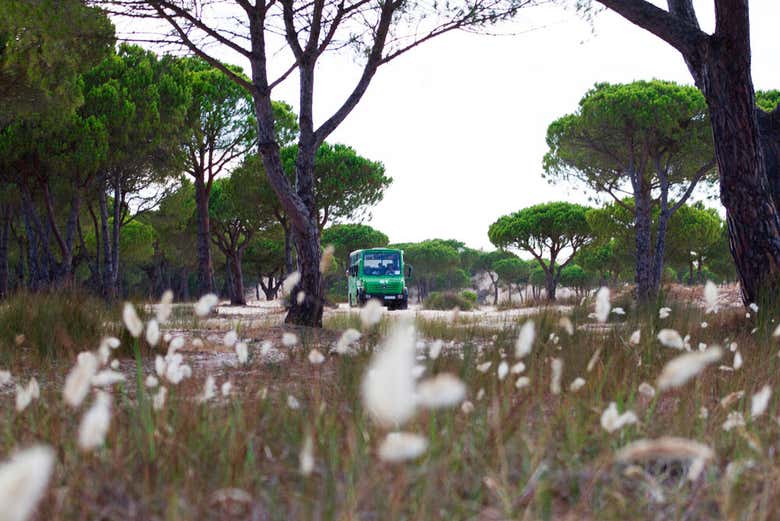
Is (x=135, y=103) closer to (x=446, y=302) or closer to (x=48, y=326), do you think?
(x=446, y=302)

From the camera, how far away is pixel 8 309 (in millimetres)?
7367

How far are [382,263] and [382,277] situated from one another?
56cm

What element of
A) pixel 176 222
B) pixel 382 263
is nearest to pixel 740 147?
pixel 382 263

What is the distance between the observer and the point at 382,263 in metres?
23.5

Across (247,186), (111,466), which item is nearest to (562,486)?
(111,466)

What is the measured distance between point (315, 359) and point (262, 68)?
340 inches

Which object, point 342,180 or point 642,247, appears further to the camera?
point 342,180

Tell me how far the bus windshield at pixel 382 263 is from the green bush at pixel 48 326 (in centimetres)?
1552

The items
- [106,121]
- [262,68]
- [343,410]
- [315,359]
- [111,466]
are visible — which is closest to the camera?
[111,466]

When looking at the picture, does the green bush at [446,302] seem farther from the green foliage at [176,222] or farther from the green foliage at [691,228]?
the green foliage at [691,228]

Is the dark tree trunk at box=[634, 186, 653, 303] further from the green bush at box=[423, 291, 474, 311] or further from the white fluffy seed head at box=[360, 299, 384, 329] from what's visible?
the white fluffy seed head at box=[360, 299, 384, 329]

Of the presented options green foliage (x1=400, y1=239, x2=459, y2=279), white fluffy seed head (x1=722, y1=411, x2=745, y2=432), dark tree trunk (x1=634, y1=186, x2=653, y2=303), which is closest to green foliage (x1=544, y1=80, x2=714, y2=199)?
dark tree trunk (x1=634, y1=186, x2=653, y2=303)

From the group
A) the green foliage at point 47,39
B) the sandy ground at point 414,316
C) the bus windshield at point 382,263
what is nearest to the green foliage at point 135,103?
the green foliage at point 47,39

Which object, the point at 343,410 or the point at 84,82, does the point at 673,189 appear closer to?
the point at 84,82
